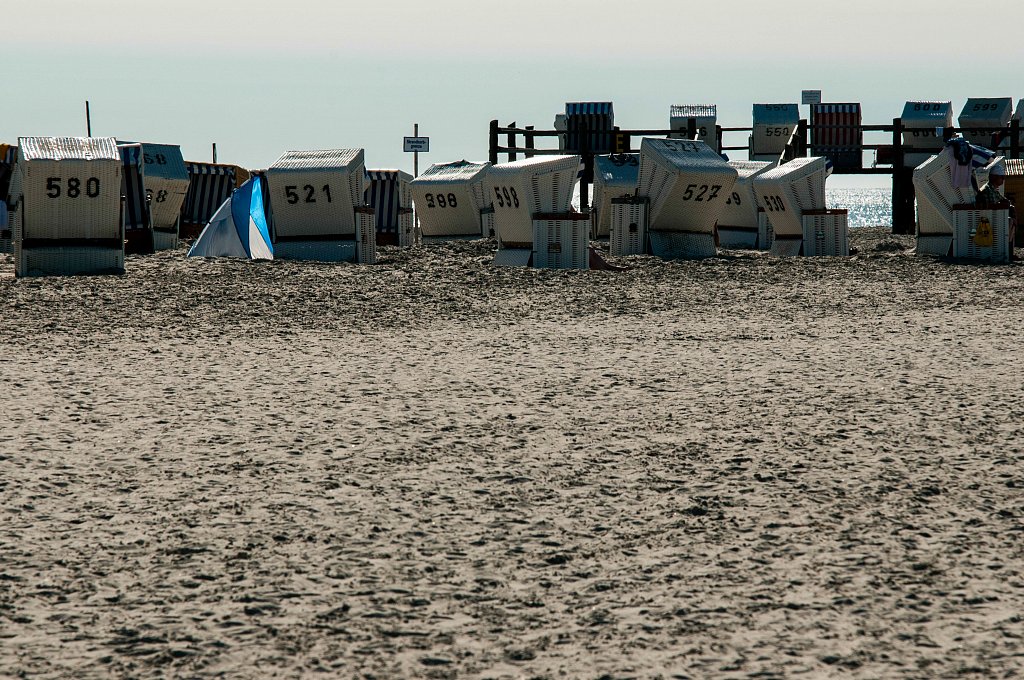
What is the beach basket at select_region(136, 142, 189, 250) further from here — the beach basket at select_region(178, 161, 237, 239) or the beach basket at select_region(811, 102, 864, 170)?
the beach basket at select_region(811, 102, 864, 170)

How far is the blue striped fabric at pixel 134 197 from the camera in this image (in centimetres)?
2130

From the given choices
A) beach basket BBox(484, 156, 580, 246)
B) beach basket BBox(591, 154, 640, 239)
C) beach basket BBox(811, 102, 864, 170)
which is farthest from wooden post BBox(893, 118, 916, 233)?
beach basket BBox(484, 156, 580, 246)

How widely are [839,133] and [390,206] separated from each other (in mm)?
15891

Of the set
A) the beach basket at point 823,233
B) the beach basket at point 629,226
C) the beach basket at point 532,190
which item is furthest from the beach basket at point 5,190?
the beach basket at point 823,233

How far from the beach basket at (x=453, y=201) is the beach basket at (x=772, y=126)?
14.2 meters

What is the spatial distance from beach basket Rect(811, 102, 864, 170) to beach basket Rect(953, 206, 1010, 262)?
14.7 metres

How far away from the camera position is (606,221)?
81.9 ft

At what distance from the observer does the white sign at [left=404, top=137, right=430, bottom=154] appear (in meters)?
31.1

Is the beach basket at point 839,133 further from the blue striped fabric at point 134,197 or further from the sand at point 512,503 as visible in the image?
the sand at point 512,503

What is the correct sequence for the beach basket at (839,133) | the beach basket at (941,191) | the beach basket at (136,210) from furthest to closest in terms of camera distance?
the beach basket at (839,133), the beach basket at (136,210), the beach basket at (941,191)

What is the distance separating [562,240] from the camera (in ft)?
56.8

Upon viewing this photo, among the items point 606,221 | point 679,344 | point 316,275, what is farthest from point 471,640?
point 606,221

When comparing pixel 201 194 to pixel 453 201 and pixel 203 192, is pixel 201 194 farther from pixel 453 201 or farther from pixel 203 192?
pixel 453 201

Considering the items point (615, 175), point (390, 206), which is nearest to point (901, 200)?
point (615, 175)
